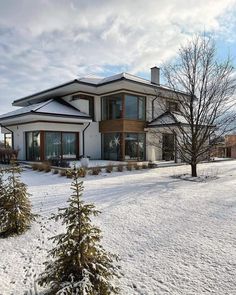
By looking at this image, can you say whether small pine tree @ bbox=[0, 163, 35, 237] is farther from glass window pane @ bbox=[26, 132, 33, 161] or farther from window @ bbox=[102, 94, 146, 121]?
glass window pane @ bbox=[26, 132, 33, 161]

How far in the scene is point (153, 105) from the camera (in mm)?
19344

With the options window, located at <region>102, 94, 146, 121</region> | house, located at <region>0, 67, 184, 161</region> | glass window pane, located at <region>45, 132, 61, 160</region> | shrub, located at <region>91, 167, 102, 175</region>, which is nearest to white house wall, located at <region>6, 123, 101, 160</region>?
house, located at <region>0, 67, 184, 161</region>

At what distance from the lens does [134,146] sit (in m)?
18.2

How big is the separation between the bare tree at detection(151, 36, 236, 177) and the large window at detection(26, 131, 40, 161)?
10382 millimetres

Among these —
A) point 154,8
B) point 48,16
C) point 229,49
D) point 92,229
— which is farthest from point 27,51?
point 92,229

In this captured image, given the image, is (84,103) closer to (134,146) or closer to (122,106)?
(122,106)

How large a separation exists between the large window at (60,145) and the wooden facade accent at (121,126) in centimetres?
240

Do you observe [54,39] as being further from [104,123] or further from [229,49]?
[229,49]

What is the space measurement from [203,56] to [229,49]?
161 cm

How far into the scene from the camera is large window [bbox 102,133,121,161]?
58.9ft

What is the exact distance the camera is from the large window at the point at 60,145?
1703cm

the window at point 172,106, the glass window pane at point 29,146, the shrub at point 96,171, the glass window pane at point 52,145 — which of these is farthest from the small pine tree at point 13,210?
the glass window pane at point 29,146

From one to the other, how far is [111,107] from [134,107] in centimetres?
178

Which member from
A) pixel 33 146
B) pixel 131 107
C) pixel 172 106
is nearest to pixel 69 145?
pixel 33 146
